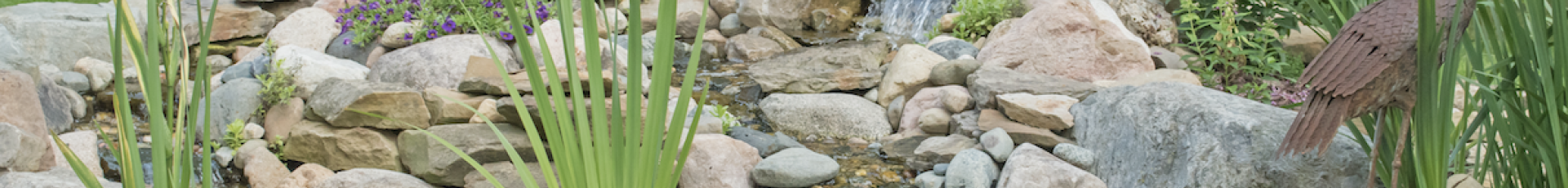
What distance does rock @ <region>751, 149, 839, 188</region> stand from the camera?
3.10m

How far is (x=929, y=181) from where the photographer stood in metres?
3.26

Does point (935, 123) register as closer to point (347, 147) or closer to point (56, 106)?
point (347, 147)

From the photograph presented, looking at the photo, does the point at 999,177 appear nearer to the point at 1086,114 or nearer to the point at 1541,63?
the point at 1086,114

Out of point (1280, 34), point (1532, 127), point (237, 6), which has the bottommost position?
point (237, 6)

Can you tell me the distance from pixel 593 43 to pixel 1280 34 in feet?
14.4

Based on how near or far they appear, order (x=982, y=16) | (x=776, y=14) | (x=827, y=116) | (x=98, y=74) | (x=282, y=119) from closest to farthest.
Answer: (x=282, y=119) → (x=827, y=116) → (x=98, y=74) → (x=982, y=16) → (x=776, y=14)

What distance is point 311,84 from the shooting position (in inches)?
156

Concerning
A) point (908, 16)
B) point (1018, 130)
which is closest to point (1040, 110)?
point (1018, 130)

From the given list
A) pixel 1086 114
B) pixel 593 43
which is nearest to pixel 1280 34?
pixel 1086 114

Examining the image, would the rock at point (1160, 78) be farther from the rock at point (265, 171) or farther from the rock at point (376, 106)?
the rock at point (265, 171)

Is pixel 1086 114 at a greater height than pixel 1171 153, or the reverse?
pixel 1171 153

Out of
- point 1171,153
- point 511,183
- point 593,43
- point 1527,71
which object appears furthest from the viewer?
point 511,183

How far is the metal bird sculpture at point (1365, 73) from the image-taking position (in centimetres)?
114

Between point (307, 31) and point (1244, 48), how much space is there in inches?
218
